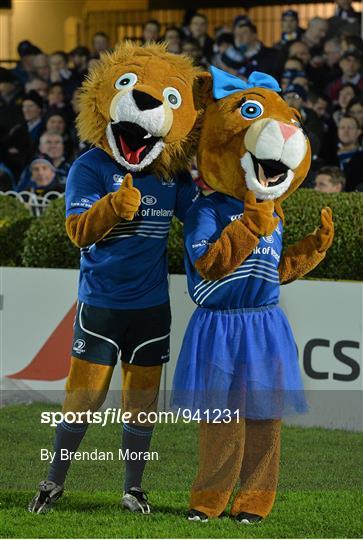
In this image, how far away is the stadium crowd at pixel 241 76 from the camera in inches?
360

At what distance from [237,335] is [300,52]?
6008mm

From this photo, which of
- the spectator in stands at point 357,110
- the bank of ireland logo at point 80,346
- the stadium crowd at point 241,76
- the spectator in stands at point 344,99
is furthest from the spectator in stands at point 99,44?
the bank of ireland logo at point 80,346

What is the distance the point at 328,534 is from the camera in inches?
168

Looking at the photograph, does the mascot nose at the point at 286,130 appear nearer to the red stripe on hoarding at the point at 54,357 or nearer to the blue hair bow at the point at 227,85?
the blue hair bow at the point at 227,85

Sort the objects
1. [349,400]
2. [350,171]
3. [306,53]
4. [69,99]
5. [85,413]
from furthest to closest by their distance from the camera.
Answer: [69,99], [306,53], [350,171], [349,400], [85,413]

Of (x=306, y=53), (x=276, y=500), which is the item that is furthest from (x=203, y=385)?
(x=306, y=53)

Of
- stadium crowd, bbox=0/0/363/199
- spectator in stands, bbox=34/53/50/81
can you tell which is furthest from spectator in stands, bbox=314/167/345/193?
spectator in stands, bbox=34/53/50/81

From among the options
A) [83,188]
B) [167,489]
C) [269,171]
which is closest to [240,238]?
[269,171]

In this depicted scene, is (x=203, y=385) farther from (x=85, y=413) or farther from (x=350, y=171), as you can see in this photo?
(x=350, y=171)

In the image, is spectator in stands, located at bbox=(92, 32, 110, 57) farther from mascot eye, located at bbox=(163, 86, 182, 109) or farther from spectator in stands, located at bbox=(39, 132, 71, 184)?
mascot eye, located at bbox=(163, 86, 182, 109)

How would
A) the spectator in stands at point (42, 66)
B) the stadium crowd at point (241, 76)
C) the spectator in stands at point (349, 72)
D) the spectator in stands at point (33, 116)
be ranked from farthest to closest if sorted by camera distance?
the spectator in stands at point (42, 66), the spectator in stands at point (33, 116), the spectator in stands at point (349, 72), the stadium crowd at point (241, 76)

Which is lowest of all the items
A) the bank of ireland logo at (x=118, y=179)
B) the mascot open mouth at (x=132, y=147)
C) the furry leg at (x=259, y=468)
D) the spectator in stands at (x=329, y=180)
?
the furry leg at (x=259, y=468)

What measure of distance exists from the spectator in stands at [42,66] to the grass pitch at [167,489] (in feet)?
18.0

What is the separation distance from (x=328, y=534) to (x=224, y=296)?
3.18 ft
